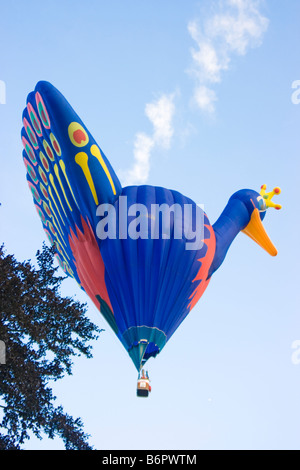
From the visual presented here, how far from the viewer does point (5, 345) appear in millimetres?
9266

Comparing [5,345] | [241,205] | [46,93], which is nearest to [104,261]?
[5,345]

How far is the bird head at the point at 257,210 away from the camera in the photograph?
1291cm

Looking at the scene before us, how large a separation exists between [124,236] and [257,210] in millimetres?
4864

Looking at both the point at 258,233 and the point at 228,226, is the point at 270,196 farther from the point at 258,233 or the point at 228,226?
the point at 228,226

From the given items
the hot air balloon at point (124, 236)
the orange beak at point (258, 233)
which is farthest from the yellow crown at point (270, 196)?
the hot air balloon at point (124, 236)

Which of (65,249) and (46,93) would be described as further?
(65,249)

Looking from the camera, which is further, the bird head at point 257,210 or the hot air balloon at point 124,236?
the bird head at point 257,210

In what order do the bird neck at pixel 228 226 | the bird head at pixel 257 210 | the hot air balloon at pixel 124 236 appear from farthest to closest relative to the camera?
the bird head at pixel 257 210 < the bird neck at pixel 228 226 < the hot air balloon at pixel 124 236

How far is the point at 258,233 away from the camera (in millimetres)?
13008

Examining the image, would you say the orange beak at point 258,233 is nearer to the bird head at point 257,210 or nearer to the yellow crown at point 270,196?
the bird head at point 257,210

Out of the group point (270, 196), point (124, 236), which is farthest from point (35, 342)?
point (270, 196)

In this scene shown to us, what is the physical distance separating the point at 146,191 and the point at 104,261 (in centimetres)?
182

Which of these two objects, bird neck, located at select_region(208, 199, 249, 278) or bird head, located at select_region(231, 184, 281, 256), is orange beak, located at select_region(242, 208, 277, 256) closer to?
bird head, located at select_region(231, 184, 281, 256)

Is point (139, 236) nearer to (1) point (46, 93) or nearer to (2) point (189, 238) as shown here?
(2) point (189, 238)
